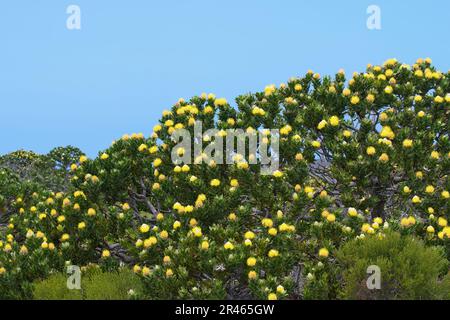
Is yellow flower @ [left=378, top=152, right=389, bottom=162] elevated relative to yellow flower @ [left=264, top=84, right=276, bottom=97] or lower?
lower

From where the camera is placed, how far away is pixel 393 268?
797cm

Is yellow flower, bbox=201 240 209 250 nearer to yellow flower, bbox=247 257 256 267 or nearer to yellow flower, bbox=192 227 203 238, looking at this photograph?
yellow flower, bbox=192 227 203 238

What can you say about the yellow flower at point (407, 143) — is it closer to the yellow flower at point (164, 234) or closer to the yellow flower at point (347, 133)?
the yellow flower at point (347, 133)

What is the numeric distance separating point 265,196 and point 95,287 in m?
3.01

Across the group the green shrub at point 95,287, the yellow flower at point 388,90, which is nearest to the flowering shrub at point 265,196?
the yellow flower at point 388,90

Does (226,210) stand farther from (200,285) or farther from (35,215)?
(35,215)

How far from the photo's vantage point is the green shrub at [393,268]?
793 cm

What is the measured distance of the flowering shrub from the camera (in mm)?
8742

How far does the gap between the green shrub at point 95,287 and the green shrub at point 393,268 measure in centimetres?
297

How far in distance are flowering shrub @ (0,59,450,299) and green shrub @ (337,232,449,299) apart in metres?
0.35

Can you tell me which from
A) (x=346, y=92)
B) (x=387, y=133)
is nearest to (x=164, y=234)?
(x=387, y=133)

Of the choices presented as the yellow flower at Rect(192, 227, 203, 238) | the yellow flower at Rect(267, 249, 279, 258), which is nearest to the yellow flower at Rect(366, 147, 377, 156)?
the yellow flower at Rect(267, 249, 279, 258)

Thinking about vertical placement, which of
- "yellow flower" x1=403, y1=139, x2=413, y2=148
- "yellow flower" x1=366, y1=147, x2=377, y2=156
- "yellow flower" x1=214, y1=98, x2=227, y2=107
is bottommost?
"yellow flower" x1=366, y1=147, x2=377, y2=156
